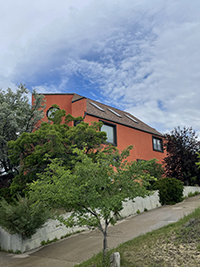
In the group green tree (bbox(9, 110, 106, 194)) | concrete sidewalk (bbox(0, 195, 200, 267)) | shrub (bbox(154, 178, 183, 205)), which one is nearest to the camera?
concrete sidewalk (bbox(0, 195, 200, 267))

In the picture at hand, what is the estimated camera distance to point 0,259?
9578 millimetres

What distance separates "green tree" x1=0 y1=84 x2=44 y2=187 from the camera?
17.1 m

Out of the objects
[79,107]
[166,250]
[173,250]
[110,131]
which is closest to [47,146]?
[79,107]

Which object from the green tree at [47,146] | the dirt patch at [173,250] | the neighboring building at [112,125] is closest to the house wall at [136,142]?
the neighboring building at [112,125]

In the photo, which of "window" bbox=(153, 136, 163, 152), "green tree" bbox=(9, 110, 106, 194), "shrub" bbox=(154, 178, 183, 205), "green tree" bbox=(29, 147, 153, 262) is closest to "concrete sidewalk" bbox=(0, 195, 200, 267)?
"green tree" bbox=(29, 147, 153, 262)

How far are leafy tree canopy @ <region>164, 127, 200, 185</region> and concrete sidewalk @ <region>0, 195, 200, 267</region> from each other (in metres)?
7.09

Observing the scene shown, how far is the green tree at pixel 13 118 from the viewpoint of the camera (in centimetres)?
1711

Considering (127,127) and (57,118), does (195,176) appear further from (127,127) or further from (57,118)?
(57,118)

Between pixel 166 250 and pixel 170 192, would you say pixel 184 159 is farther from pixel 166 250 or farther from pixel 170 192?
pixel 166 250

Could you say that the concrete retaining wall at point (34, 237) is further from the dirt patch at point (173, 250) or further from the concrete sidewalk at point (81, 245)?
the dirt patch at point (173, 250)

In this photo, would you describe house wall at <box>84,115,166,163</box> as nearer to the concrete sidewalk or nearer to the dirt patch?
the concrete sidewalk

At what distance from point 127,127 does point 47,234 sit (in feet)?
44.6

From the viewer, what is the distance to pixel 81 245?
964cm

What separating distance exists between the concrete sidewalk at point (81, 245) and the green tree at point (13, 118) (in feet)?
25.4
